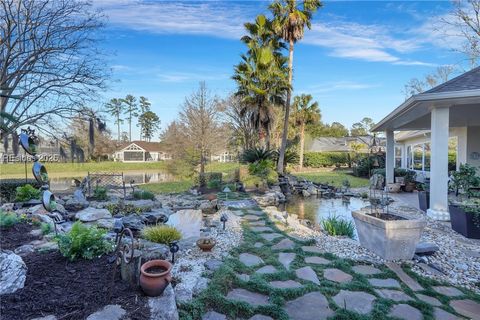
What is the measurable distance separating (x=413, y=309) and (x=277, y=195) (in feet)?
23.1

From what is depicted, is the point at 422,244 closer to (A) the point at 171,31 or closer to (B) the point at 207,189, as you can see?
(B) the point at 207,189

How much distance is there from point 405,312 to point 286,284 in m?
1.10

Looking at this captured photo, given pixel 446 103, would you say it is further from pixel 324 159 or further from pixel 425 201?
pixel 324 159

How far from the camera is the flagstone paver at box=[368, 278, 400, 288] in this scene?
3.02 meters

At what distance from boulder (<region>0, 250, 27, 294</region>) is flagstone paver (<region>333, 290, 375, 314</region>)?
9.04 ft

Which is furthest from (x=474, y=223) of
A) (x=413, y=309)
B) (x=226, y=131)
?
(x=226, y=131)

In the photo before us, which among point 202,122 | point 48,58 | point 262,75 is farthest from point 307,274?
point 202,122

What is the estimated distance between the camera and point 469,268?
3604mm

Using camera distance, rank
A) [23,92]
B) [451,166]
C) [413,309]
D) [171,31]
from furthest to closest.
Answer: [451,166]
[23,92]
[171,31]
[413,309]

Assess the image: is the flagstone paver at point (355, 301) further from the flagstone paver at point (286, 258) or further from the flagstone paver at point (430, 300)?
the flagstone paver at point (286, 258)

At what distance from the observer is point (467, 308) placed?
2660mm

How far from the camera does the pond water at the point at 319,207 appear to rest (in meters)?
7.31

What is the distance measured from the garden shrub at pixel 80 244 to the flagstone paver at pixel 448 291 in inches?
142

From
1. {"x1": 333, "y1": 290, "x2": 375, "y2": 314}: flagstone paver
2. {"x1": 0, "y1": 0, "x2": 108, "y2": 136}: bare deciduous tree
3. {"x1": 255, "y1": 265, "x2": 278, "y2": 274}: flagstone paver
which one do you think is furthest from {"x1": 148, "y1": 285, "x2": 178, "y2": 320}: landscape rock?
{"x1": 0, "y1": 0, "x2": 108, "y2": 136}: bare deciduous tree
